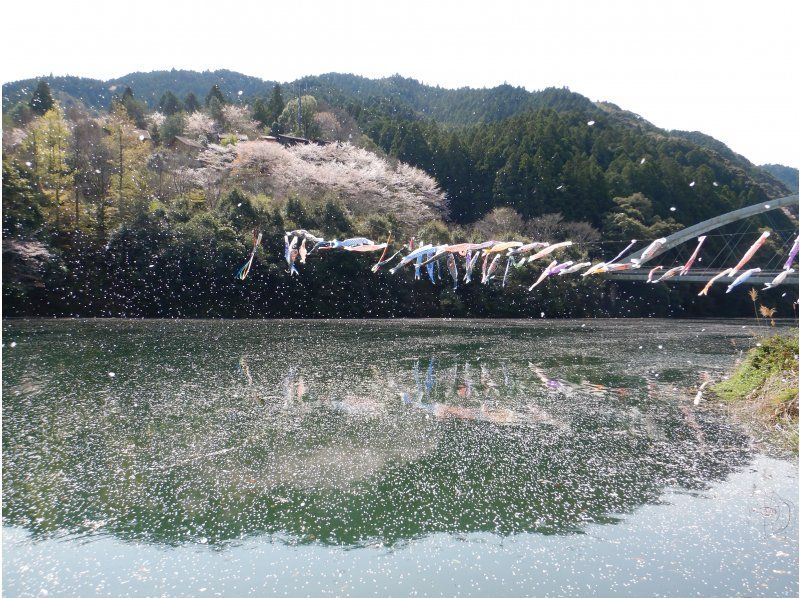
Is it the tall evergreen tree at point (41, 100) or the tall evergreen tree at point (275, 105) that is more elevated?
the tall evergreen tree at point (275, 105)

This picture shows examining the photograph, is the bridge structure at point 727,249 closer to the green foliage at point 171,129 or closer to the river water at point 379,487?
the river water at point 379,487

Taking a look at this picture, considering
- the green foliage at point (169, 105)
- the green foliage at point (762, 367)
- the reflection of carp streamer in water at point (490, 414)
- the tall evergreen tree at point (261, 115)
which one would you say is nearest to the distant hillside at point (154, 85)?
the green foliage at point (169, 105)

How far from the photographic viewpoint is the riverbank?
24.6 ft

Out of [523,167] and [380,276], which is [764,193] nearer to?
[523,167]

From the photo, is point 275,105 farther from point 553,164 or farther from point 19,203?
point 19,203

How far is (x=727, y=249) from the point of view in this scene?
44.0m

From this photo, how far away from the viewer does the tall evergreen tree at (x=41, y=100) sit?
128 feet

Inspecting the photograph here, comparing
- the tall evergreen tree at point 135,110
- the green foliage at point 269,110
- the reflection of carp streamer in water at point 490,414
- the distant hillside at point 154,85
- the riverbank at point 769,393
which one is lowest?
the reflection of carp streamer in water at point 490,414

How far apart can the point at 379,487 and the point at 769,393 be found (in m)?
5.91

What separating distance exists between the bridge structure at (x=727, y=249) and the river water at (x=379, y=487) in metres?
21.6

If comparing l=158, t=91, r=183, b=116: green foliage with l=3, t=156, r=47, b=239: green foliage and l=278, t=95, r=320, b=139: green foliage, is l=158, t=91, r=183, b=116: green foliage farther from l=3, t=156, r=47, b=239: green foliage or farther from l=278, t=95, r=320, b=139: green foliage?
l=3, t=156, r=47, b=239: green foliage

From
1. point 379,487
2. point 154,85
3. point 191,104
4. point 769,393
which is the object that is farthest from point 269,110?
point 379,487

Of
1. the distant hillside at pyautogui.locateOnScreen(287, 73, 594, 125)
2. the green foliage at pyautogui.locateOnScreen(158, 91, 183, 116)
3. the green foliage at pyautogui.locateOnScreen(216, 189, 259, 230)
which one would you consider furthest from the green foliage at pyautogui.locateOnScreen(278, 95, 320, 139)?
the green foliage at pyautogui.locateOnScreen(216, 189, 259, 230)

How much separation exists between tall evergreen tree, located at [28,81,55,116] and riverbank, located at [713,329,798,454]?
4207 centimetres
